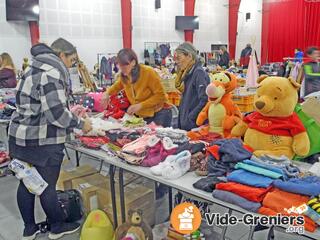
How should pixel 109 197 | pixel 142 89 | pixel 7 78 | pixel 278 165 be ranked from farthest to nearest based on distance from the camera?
pixel 7 78 < pixel 142 89 < pixel 109 197 < pixel 278 165

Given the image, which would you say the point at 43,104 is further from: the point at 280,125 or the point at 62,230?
the point at 280,125

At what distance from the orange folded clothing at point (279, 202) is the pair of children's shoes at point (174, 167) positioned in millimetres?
515

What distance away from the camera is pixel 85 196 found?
264 centimetres

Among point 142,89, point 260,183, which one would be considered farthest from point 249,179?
point 142,89

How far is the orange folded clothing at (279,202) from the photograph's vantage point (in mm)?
1322

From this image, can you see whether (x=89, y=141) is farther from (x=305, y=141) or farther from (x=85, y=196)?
(x=305, y=141)

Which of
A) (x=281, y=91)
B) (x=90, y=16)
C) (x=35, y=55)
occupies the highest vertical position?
(x=90, y=16)

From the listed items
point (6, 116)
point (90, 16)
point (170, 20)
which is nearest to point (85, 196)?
point (6, 116)

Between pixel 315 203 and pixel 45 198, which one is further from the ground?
pixel 315 203

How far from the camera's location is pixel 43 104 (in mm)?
2049

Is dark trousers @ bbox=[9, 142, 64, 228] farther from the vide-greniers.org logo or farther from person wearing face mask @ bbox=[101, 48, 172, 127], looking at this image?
the vide-greniers.org logo

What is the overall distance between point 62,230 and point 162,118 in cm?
126

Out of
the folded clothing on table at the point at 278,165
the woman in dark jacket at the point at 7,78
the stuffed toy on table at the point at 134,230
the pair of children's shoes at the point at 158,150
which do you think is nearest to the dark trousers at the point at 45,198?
the stuffed toy on table at the point at 134,230

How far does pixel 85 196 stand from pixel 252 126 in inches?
57.6
